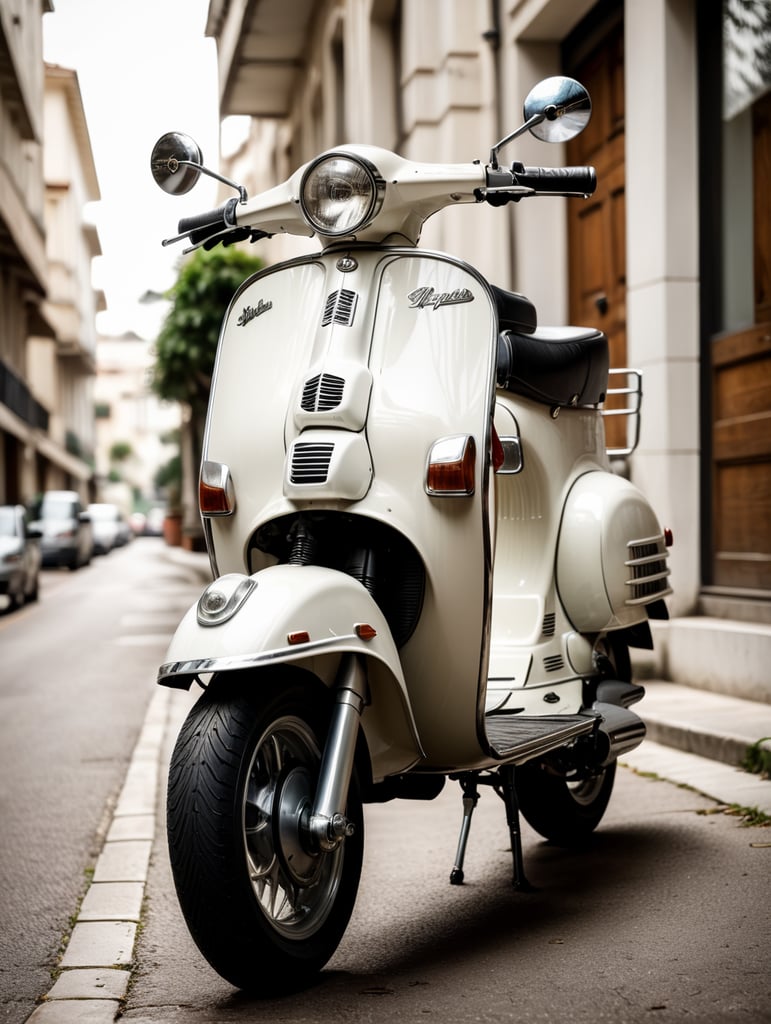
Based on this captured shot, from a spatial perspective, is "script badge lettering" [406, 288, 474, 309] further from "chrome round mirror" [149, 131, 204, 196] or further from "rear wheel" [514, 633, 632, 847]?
"rear wheel" [514, 633, 632, 847]

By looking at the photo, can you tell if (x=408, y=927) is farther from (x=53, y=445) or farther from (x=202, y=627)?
(x=53, y=445)

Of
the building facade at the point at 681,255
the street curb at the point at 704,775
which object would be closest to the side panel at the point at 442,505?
the street curb at the point at 704,775

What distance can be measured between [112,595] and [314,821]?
60.1ft

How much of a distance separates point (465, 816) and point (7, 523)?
1591 cm

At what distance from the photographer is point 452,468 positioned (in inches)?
133

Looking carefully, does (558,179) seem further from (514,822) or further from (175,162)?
(514,822)

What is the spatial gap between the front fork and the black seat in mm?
1160

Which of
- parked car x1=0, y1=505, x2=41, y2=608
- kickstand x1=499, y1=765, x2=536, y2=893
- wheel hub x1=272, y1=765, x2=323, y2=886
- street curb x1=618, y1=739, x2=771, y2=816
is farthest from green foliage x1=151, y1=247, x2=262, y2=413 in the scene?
wheel hub x1=272, y1=765, x2=323, y2=886

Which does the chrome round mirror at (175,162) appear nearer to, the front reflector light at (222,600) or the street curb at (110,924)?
the front reflector light at (222,600)

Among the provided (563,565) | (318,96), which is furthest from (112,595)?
(563,565)

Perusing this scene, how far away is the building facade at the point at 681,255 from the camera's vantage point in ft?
24.7

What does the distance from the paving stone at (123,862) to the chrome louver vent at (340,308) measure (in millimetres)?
1950

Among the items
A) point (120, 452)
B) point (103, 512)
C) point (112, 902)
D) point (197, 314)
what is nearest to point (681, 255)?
point (112, 902)

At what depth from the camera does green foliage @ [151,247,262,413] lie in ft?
64.2
